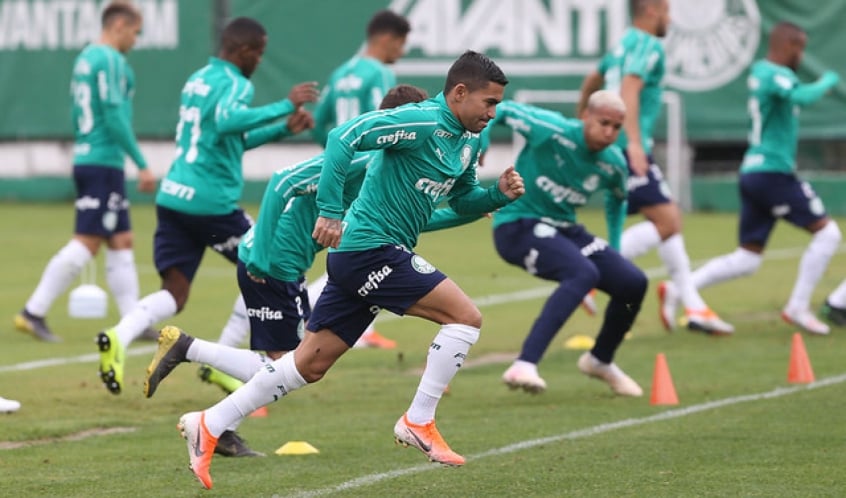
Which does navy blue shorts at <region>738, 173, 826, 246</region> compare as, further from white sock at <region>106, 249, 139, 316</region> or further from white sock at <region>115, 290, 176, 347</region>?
white sock at <region>115, 290, 176, 347</region>

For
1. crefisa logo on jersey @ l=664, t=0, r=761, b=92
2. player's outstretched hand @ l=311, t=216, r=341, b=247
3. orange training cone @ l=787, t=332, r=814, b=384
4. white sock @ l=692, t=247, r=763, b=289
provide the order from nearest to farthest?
player's outstretched hand @ l=311, t=216, r=341, b=247, orange training cone @ l=787, t=332, r=814, b=384, white sock @ l=692, t=247, r=763, b=289, crefisa logo on jersey @ l=664, t=0, r=761, b=92

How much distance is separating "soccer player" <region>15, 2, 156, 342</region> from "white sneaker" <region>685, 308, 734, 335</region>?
438 cm

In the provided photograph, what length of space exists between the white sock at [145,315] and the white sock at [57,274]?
2572mm

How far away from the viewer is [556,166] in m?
10.0

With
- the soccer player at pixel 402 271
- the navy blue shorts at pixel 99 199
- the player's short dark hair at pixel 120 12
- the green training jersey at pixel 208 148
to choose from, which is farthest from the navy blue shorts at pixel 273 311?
the player's short dark hair at pixel 120 12

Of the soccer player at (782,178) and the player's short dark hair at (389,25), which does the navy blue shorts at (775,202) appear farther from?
the player's short dark hair at (389,25)

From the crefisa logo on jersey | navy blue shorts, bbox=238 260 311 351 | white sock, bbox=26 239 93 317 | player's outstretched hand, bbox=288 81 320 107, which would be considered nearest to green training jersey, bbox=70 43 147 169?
white sock, bbox=26 239 93 317

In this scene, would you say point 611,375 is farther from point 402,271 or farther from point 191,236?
point 402,271

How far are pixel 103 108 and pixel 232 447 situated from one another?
510 centimetres

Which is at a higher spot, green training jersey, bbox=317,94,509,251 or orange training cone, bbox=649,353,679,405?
green training jersey, bbox=317,94,509,251

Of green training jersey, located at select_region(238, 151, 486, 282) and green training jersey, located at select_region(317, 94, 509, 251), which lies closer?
green training jersey, located at select_region(317, 94, 509, 251)

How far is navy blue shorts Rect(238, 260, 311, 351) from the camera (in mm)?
8039

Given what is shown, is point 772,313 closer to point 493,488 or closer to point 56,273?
point 56,273

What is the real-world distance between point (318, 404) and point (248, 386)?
2.68 m
